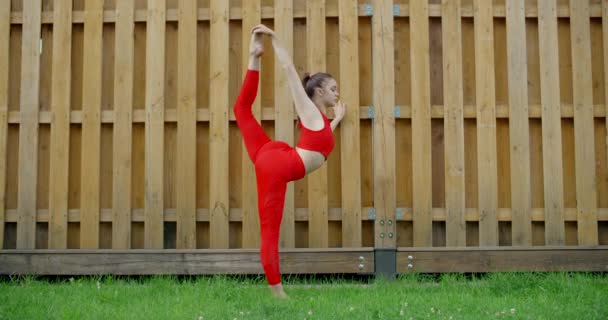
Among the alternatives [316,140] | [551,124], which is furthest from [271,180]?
[551,124]

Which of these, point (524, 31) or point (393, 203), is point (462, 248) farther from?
point (524, 31)

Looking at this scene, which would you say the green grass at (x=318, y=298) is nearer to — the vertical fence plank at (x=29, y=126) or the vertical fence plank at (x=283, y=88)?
the vertical fence plank at (x=29, y=126)

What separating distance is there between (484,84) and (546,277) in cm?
144

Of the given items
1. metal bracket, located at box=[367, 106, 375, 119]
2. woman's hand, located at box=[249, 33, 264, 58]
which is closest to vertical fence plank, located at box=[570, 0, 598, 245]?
metal bracket, located at box=[367, 106, 375, 119]

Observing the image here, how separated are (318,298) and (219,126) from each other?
166cm

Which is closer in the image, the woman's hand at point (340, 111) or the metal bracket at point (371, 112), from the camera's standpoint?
→ the woman's hand at point (340, 111)

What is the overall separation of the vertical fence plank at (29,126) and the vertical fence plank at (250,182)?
1.51m

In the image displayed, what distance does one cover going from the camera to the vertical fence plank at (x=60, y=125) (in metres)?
Answer: 5.50

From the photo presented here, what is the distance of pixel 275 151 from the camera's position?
4.49m

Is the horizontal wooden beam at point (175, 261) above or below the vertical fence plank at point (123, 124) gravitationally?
below

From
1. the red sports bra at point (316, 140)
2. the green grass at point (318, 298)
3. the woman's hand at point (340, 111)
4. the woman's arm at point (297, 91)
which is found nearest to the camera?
the green grass at point (318, 298)

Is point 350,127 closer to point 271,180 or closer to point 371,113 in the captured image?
point 371,113

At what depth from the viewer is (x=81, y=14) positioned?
18.5ft

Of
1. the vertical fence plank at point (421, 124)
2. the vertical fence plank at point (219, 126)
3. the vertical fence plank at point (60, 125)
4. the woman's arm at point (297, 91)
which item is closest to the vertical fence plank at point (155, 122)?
the vertical fence plank at point (219, 126)
